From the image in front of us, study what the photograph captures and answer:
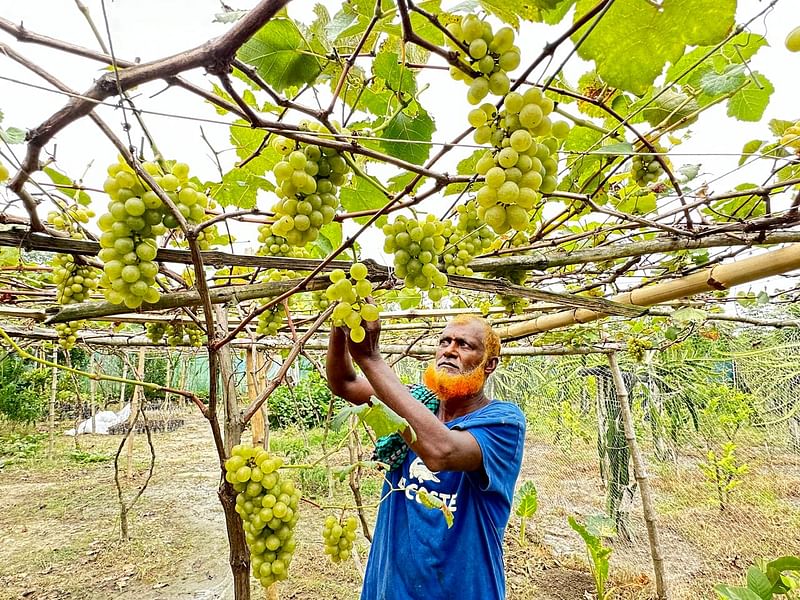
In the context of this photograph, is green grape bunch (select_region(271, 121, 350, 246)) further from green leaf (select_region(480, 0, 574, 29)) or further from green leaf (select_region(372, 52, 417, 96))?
green leaf (select_region(480, 0, 574, 29))

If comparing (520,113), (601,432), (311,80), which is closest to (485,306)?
(311,80)

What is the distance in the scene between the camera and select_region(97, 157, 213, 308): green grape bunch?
29.1 inches

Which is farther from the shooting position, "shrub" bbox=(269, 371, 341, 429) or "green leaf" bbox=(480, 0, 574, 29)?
"shrub" bbox=(269, 371, 341, 429)

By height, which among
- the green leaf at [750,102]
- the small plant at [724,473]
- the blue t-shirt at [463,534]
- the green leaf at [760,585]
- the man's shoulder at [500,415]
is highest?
the green leaf at [750,102]

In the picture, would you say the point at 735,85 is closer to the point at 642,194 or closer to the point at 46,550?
the point at 642,194

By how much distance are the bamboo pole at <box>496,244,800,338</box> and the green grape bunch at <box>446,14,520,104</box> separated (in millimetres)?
1325

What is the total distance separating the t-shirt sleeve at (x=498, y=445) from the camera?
1.71 metres

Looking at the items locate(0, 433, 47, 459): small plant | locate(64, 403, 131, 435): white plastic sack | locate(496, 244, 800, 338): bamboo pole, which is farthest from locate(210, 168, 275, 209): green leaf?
locate(64, 403, 131, 435): white plastic sack

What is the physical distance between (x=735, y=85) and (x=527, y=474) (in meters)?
7.06

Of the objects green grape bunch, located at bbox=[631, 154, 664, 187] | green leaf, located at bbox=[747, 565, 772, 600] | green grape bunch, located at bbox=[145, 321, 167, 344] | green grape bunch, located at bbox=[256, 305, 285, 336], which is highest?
green grape bunch, located at bbox=[631, 154, 664, 187]

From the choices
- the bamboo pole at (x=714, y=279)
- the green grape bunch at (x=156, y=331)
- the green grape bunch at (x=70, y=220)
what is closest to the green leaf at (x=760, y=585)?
the bamboo pole at (x=714, y=279)

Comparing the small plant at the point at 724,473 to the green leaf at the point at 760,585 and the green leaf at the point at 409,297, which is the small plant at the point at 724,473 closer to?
the green leaf at the point at 760,585

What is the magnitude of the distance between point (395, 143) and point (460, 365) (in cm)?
143

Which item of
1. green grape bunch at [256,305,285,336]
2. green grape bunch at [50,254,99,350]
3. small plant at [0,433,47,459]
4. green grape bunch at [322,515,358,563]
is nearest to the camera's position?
green grape bunch at [50,254,99,350]
